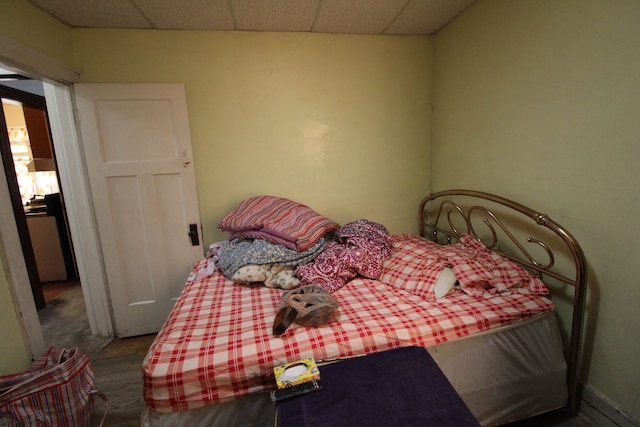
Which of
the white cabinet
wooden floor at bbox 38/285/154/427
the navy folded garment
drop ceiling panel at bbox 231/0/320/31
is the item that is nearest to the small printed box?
the navy folded garment

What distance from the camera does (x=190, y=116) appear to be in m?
2.17

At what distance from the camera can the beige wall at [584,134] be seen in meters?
1.18

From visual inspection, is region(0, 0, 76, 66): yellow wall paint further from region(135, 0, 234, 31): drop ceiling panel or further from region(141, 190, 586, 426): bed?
region(141, 190, 586, 426): bed

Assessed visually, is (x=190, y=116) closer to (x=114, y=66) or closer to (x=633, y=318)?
(x=114, y=66)

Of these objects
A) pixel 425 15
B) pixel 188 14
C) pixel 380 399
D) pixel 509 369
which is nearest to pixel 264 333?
pixel 380 399

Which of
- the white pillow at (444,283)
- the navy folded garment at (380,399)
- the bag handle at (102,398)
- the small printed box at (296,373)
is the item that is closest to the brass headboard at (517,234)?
the white pillow at (444,283)

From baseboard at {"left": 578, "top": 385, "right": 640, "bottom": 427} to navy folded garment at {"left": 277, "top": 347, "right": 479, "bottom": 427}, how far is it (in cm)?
102

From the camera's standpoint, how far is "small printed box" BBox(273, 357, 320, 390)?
100 cm

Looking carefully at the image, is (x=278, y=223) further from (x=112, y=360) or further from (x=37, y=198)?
(x=37, y=198)

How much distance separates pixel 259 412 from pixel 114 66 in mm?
2475

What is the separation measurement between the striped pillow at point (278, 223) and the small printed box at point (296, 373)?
0.78 meters

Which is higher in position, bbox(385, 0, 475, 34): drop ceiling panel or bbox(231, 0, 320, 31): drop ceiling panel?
bbox(385, 0, 475, 34): drop ceiling panel

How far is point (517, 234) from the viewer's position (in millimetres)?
1715

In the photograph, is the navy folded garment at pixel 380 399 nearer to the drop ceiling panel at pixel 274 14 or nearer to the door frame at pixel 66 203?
the door frame at pixel 66 203
